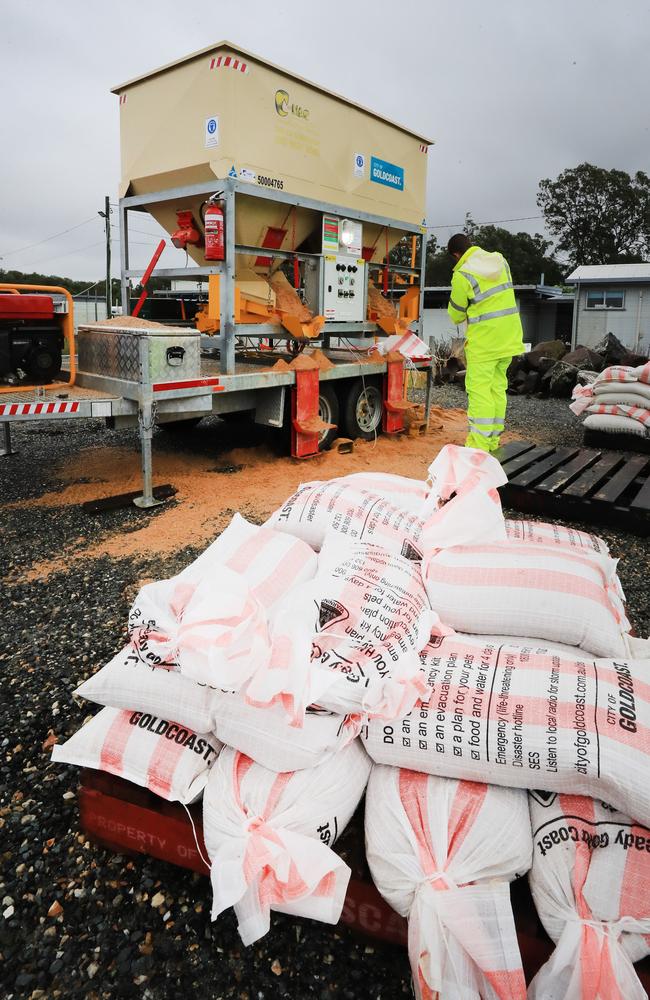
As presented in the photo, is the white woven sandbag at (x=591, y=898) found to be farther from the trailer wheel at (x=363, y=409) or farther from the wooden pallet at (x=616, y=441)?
the wooden pallet at (x=616, y=441)

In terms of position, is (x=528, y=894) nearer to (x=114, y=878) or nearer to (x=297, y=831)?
(x=297, y=831)

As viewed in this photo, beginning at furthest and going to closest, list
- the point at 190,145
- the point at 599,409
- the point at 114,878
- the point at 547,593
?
the point at 599,409 → the point at 190,145 → the point at 547,593 → the point at 114,878

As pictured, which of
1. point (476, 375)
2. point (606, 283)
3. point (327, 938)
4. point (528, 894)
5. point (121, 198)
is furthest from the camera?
point (606, 283)

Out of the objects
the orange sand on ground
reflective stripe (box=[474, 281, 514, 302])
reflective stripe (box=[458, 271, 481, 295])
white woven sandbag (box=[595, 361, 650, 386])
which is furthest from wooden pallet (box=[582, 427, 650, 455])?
reflective stripe (box=[458, 271, 481, 295])

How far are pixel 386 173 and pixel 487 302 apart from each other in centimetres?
314

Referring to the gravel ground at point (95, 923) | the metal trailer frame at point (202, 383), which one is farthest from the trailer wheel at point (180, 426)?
the gravel ground at point (95, 923)

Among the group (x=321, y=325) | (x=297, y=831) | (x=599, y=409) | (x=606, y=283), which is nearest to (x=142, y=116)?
(x=321, y=325)

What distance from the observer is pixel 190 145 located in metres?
6.09

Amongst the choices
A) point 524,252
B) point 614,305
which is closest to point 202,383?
point 614,305

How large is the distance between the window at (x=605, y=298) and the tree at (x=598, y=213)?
71.4 feet

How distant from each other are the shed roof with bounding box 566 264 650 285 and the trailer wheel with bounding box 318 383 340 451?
711 inches

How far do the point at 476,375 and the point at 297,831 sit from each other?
15.4 ft

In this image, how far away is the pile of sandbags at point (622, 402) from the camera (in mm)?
7297

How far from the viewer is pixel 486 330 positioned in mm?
5680
